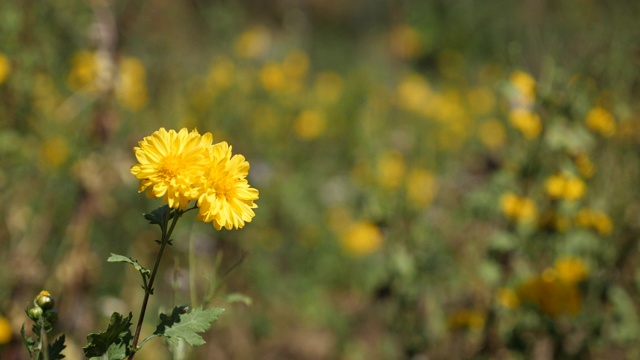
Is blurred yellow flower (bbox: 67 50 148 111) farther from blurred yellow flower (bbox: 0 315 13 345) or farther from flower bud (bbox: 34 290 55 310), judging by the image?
flower bud (bbox: 34 290 55 310)

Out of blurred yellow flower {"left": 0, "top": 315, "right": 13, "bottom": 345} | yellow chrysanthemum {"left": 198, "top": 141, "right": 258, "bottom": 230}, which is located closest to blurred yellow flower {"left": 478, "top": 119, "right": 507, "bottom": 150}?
blurred yellow flower {"left": 0, "top": 315, "right": 13, "bottom": 345}

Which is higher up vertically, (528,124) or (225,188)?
(528,124)

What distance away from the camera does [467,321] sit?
215 centimetres

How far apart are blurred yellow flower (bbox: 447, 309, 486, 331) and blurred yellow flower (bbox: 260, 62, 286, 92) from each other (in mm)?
2498

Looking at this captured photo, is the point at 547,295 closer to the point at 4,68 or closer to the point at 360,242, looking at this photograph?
the point at 360,242

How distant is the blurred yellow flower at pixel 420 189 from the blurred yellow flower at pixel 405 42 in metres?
3.80

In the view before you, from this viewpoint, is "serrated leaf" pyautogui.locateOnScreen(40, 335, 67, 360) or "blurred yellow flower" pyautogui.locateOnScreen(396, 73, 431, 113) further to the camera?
"blurred yellow flower" pyautogui.locateOnScreen(396, 73, 431, 113)

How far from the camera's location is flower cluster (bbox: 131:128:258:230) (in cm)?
99

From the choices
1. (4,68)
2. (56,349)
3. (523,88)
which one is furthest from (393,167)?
→ (56,349)

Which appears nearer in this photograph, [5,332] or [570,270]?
[5,332]

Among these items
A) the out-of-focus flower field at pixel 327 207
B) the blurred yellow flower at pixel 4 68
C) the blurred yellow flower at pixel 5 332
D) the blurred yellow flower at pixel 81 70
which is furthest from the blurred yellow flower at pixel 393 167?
the blurred yellow flower at pixel 5 332

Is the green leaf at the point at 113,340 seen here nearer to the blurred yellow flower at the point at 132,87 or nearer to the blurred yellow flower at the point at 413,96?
the blurred yellow flower at the point at 132,87

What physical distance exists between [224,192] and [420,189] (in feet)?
7.07

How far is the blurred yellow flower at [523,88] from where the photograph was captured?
7.01 feet
